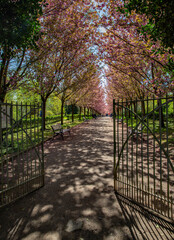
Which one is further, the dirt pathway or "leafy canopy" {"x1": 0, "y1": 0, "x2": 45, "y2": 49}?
"leafy canopy" {"x1": 0, "y1": 0, "x2": 45, "y2": 49}

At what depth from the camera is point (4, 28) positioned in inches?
154

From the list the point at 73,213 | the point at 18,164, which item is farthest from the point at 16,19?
the point at 73,213

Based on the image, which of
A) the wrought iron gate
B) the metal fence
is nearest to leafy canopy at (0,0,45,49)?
the wrought iron gate

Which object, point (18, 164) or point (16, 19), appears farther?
point (16, 19)

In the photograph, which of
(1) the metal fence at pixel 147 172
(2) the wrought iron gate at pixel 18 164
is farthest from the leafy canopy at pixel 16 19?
(1) the metal fence at pixel 147 172

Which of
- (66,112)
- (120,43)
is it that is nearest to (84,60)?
(120,43)

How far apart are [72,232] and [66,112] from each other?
61654 mm

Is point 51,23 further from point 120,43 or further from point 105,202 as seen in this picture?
point 105,202

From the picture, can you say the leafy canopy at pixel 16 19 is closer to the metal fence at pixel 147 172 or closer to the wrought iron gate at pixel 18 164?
the wrought iron gate at pixel 18 164

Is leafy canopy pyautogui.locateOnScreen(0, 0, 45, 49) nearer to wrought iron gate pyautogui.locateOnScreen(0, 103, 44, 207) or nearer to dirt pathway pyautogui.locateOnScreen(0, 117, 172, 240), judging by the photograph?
wrought iron gate pyautogui.locateOnScreen(0, 103, 44, 207)

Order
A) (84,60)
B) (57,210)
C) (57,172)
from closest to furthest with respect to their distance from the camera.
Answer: (57,210)
(57,172)
(84,60)

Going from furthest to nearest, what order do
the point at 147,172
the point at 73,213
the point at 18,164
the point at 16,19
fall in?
the point at 147,172 → the point at 16,19 → the point at 18,164 → the point at 73,213

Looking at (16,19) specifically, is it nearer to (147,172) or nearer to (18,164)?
(18,164)

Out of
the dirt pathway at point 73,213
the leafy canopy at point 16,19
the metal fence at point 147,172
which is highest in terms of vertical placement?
the leafy canopy at point 16,19
